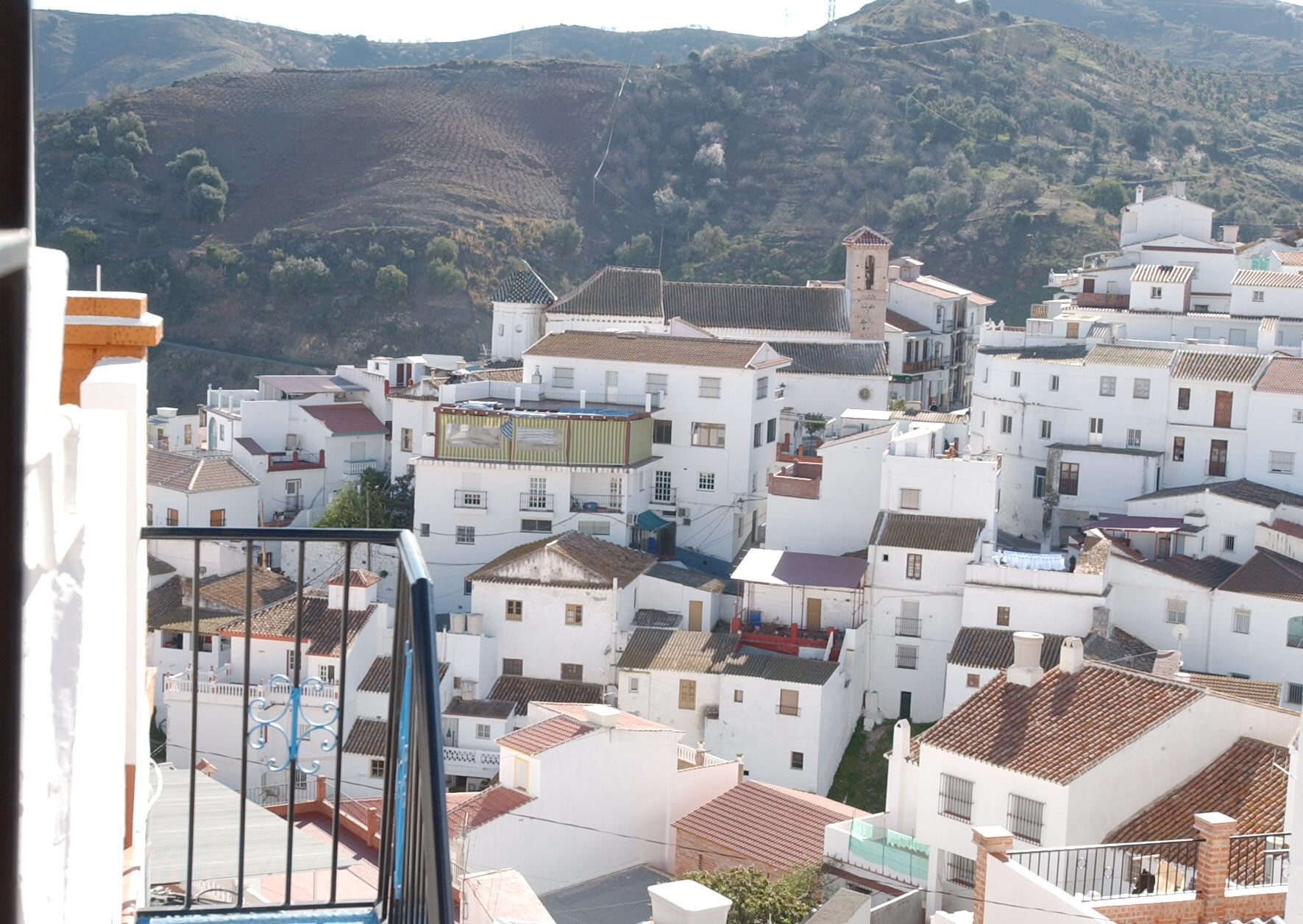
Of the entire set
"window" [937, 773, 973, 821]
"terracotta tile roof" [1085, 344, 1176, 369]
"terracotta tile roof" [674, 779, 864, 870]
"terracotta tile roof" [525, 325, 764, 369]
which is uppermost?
"terracotta tile roof" [1085, 344, 1176, 369]

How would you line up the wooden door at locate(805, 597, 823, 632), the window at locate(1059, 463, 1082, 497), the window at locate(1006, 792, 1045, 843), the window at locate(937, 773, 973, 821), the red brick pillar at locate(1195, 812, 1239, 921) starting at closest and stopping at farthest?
1. the red brick pillar at locate(1195, 812, 1239, 921)
2. the window at locate(1006, 792, 1045, 843)
3. the window at locate(937, 773, 973, 821)
4. the wooden door at locate(805, 597, 823, 632)
5. the window at locate(1059, 463, 1082, 497)

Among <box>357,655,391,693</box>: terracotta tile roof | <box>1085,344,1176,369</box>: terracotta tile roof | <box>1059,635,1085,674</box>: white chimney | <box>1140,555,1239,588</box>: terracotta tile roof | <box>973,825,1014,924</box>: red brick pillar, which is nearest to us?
<box>973,825,1014,924</box>: red brick pillar

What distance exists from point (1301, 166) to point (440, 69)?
41548 millimetres

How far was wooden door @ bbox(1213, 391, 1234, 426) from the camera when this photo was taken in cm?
2866

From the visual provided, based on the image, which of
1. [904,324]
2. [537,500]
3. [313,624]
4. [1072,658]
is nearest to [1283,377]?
[1072,658]

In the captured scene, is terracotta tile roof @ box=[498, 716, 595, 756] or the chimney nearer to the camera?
terracotta tile roof @ box=[498, 716, 595, 756]

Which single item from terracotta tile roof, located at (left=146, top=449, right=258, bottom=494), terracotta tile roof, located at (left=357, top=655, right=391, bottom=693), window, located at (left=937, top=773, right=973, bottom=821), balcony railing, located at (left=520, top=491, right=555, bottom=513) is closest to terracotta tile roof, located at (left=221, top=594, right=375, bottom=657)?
terracotta tile roof, located at (left=357, top=655, right=391, bottom=693)

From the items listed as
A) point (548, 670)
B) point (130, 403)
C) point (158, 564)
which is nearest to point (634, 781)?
point (548, 670)

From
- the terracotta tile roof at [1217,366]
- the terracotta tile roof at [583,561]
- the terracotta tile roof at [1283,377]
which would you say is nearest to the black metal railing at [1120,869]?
the terracotta tile roof at [583,561]

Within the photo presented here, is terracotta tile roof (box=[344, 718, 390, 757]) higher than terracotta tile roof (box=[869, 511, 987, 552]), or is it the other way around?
terracotta tile roof (box=[869, 511, 987, 552])

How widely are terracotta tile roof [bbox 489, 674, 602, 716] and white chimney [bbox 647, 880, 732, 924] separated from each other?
10544 mm

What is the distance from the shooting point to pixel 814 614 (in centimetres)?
2491

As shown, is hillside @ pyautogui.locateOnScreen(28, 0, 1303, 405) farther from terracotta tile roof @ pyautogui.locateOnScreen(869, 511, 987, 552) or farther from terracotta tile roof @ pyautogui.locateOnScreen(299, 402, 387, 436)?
terracotta tile roof @ pyautogui.locateOnScreen(869, 511, 987, 552)

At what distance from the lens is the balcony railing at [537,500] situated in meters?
28.7
